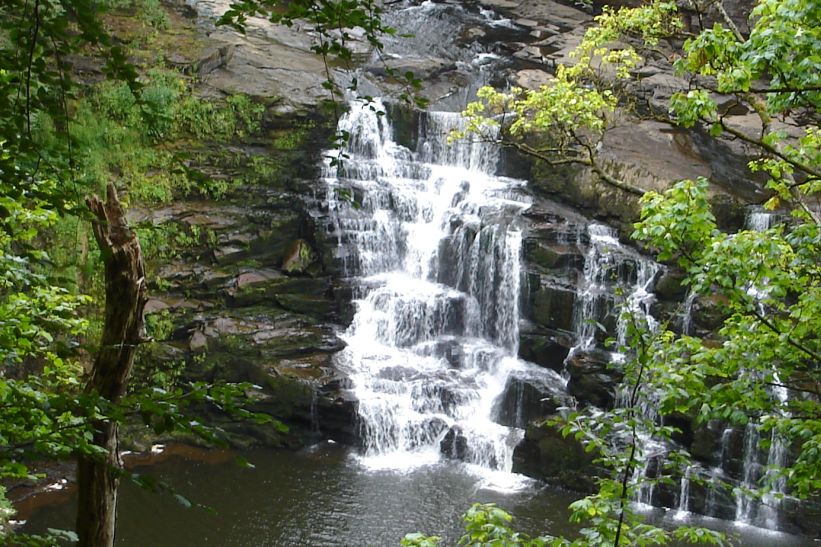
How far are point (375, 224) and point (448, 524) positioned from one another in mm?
8581

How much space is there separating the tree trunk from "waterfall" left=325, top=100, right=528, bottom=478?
11.1 metres

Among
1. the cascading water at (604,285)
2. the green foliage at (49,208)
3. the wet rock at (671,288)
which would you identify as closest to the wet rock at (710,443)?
the cascading water at (604,285)

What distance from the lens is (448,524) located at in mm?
12547

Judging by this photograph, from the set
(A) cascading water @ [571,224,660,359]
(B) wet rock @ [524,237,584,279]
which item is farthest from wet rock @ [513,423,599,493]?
(B) wet rock @ [524,237,584,279]

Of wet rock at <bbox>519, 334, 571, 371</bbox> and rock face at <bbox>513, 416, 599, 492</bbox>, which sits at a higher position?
wet rock at <bbox>519, 334, 571, 371</bbox>

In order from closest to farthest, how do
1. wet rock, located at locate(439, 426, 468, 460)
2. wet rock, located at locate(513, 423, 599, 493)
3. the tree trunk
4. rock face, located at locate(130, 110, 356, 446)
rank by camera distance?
the tree trunk < wet rock, located at locate(513, 423, 599, 493) < wet rock, located at locate(439, 426, 468, 460) < rock face, located at locate(130, 110, 356, 446)

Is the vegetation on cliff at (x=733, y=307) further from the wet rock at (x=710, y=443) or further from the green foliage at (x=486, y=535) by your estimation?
the wet rock at (x=710, y=443)

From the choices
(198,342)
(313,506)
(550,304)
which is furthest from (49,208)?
(550,304)

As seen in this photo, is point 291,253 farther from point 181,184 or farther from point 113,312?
point 113,312

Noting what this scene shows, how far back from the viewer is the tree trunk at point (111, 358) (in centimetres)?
409

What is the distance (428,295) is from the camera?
1800cm

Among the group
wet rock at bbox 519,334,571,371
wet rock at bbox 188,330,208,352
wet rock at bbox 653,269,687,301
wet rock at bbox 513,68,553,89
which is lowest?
wet rock at bbox 188,330,208,352

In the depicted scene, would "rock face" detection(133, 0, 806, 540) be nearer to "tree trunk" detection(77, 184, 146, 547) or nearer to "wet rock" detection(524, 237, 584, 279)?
"wet rock" detection(524, 237, 584, 279)

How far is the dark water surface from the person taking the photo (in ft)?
39.7
